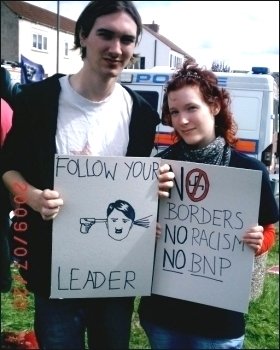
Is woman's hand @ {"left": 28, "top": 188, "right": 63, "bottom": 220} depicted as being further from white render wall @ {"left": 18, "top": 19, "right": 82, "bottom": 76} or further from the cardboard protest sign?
white render wall @ {"left": 18, "top": 19, "right": 82, "bottom": 76}

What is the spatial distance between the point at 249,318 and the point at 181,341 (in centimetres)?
174

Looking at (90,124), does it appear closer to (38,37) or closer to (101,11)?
(101,11)

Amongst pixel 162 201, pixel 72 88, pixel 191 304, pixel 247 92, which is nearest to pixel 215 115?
pixel 162 201

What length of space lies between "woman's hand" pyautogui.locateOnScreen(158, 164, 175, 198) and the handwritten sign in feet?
0.07

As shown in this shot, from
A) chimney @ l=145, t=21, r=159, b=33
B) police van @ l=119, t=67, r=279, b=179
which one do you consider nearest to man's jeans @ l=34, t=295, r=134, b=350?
chimney @ l=145, t=21, r=159, b=33

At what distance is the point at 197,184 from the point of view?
1.46 metres

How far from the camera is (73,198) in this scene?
4.75 feet

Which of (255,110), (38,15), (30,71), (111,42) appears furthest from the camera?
(255,110)

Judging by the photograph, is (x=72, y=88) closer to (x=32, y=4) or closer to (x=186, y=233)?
(x=32, y=4)

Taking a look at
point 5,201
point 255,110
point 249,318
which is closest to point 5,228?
point 5,201

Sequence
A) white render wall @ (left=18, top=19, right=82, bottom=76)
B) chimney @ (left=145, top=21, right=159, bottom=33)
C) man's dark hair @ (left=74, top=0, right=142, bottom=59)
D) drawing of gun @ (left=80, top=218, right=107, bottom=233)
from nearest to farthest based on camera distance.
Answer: man's dark hair @ (left=74, top=0, right=142, bottom=59) → drawing of gun @ (left=80, top=218, right=107, bottom=233) → white render wall @ (left=18, top=19, right=82, bottom=76) → chimney @ (left=145, top=21, right=159, bottom=33)

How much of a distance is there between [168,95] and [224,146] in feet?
0.72

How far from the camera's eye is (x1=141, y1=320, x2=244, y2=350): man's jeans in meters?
1.45

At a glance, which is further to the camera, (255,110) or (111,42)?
(255,110)
